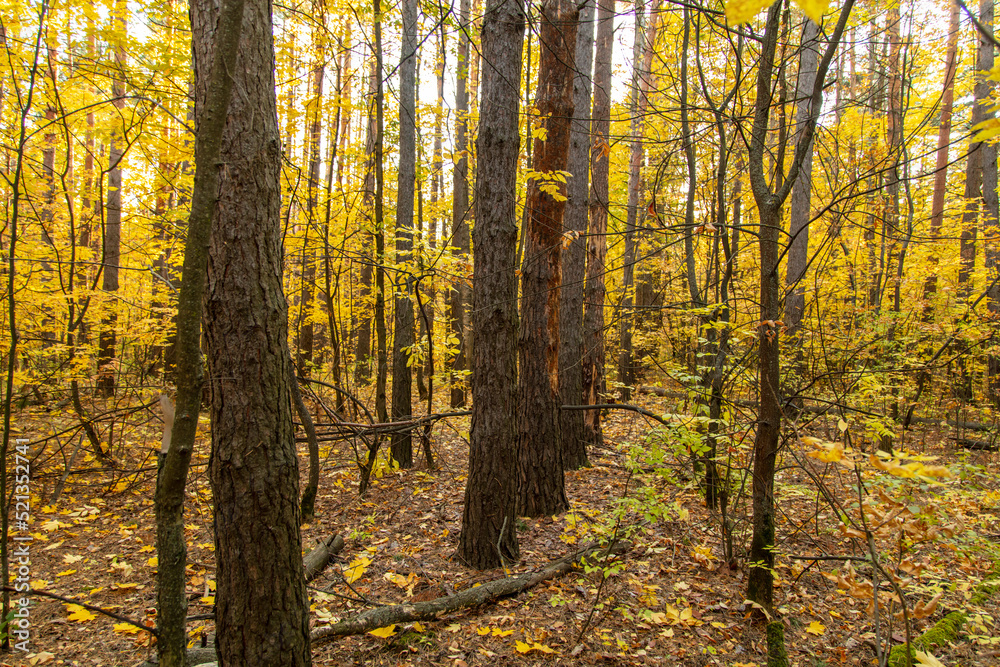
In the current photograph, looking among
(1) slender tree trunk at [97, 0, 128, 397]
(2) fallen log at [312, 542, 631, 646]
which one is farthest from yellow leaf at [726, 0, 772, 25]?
(1) slender tree trunk at [97, 0, 128, 397]

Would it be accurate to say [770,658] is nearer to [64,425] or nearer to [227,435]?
[227,435]

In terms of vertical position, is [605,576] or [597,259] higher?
[597,259]

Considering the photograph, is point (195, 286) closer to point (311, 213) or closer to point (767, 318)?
point (767, 318)

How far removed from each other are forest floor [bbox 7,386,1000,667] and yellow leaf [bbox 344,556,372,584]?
0.02 meters

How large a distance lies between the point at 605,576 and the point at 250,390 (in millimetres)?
2430

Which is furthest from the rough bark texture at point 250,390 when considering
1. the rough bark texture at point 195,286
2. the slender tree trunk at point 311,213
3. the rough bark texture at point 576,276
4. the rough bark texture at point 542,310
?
the rough bark texture at point 576,276

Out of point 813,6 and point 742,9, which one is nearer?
point 813,6

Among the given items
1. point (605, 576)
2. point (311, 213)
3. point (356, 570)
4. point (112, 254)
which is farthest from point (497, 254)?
point (112, 254)

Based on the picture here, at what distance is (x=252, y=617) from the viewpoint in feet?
7.13

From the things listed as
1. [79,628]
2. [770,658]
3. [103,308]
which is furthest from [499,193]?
[103,308]

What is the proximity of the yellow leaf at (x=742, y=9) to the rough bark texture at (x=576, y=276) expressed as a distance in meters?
5.22

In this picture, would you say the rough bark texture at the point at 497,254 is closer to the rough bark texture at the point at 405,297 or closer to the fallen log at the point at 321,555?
the fallen log at the point at 321,555

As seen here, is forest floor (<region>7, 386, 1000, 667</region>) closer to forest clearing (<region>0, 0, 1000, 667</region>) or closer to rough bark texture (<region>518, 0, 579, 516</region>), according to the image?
forest clearing (<region>0, 0, 1000, 667</region>)

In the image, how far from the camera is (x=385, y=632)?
10.3 feet
